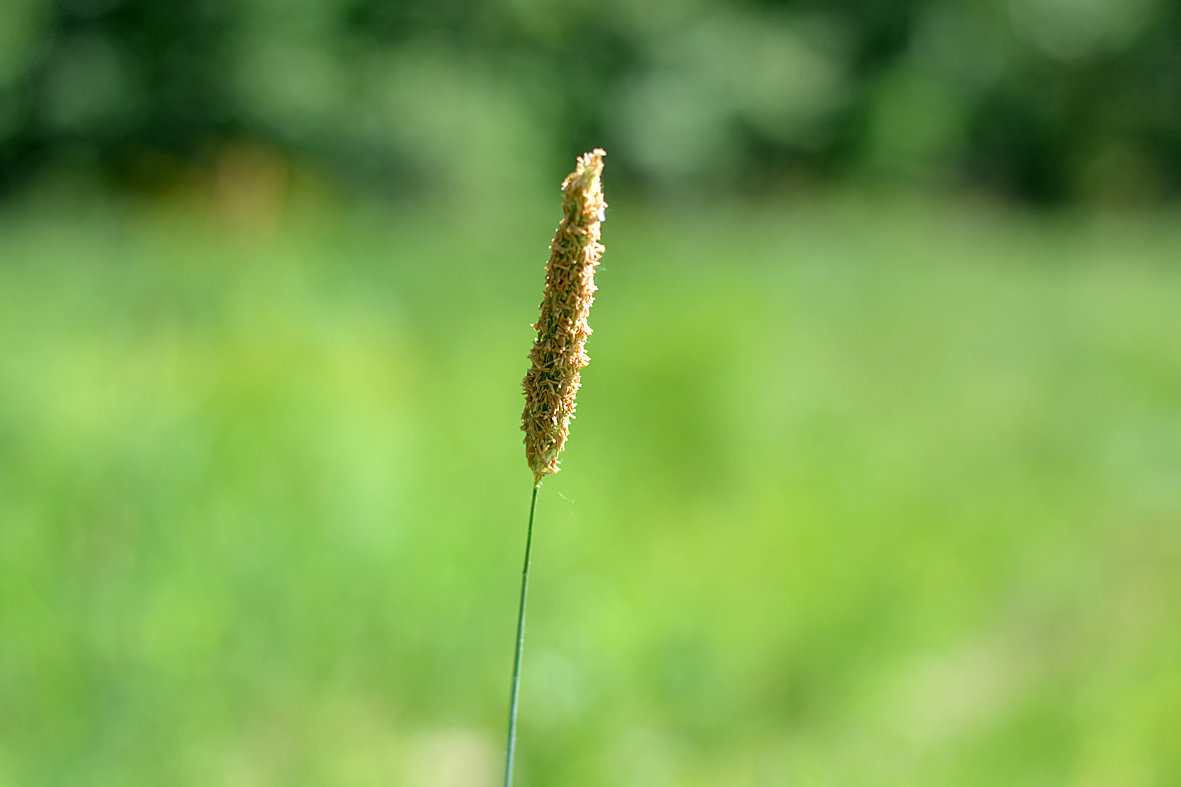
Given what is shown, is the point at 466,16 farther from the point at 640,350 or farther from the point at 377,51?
the point at 640,350

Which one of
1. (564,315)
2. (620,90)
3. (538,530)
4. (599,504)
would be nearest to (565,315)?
(564,315)

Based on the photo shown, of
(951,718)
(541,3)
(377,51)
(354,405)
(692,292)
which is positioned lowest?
(951,718)

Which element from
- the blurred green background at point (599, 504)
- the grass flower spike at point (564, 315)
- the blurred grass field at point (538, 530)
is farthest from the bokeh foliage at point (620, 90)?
the grass flower spike at point (564, 315)

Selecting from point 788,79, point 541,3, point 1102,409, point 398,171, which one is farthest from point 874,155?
point 1102,409

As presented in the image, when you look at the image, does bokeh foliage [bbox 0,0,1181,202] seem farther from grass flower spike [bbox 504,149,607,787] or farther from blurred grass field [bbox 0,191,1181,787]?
grass flower spike [bbox 504,149,607,787]

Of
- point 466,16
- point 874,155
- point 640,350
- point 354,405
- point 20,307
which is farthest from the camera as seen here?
point 874,155

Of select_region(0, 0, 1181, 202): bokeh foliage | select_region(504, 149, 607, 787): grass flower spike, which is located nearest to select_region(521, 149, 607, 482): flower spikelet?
select_region(504, 149, 607, 787): grass flower spike
